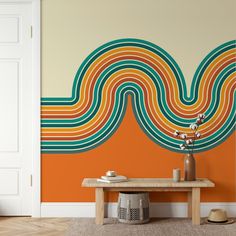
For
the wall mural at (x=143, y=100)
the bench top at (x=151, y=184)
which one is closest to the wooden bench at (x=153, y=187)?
the bench top at (x=151, y=184)

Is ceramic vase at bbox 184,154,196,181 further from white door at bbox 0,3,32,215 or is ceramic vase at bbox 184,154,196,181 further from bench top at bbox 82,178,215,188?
white door at bbox 0,3,32,215

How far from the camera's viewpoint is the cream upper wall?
5066mm

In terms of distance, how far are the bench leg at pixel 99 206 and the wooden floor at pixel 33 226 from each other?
0.29 m

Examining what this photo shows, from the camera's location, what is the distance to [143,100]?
507 centimetres

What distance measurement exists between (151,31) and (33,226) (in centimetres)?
222

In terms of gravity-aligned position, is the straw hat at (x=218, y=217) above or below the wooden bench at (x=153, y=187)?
below

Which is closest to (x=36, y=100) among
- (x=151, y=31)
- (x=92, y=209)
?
(x=92, y=209)

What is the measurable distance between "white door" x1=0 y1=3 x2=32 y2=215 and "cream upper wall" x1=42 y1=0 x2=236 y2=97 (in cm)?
21

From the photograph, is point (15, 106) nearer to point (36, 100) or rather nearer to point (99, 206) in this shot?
point (36, 100)

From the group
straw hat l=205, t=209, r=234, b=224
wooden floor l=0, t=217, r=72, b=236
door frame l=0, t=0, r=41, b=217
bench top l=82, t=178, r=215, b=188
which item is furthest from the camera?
door frame l=0, t=0, r=41, b=217

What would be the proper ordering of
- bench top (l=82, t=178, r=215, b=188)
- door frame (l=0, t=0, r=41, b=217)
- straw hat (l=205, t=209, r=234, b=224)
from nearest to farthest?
bench top (l=82, t=178, r=215, b=188), straw hat (l=205, t=209, r=234, b=224), door frame (l=0, t=0, r=41, b=217)

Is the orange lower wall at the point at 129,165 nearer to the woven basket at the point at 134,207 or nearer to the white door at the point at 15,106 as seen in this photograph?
the white door at the point at 15,106

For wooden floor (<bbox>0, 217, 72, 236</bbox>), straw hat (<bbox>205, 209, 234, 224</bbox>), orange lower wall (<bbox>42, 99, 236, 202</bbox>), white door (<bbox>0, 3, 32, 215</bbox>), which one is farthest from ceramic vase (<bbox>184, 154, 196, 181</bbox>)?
white door (<bbox>0, 3, 32, 215</bbox>)

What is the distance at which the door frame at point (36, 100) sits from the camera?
199 inches
